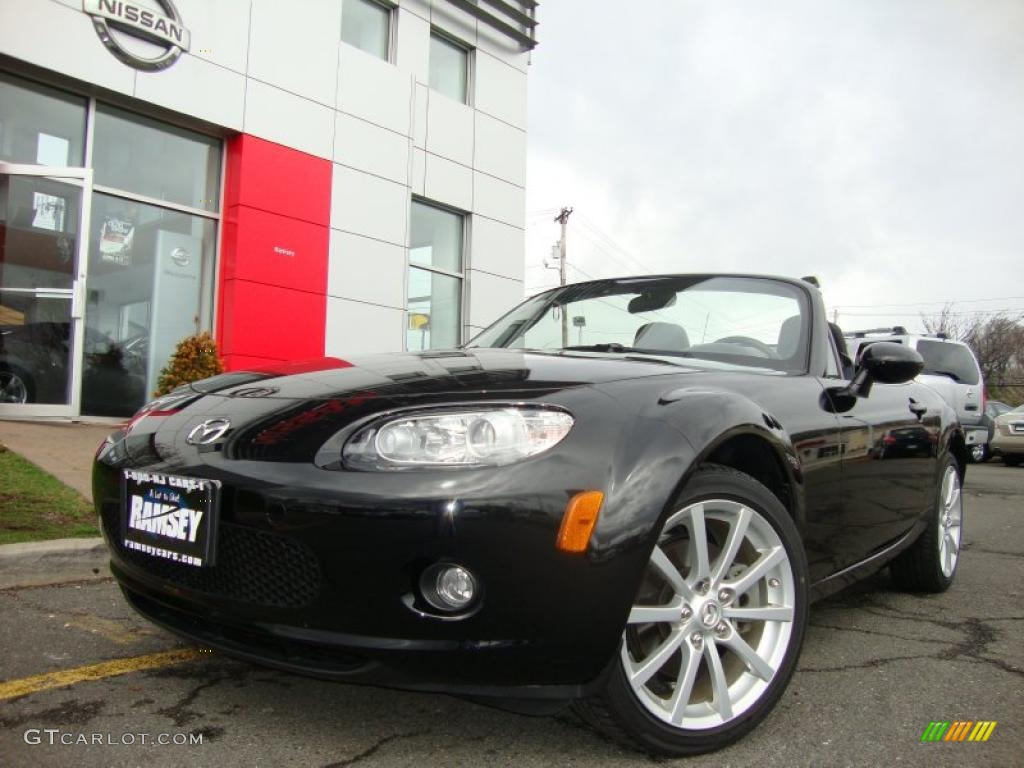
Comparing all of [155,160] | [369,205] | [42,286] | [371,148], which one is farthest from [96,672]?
[371,148]

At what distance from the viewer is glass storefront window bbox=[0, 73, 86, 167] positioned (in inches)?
311

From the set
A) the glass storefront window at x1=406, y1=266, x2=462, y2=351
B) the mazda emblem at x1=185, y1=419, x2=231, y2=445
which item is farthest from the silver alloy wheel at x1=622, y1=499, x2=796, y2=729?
the glass storefront window at x1=406, y1=266, x2=462, y2=351

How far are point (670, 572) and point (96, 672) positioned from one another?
168 cm

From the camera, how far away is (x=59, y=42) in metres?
7.85

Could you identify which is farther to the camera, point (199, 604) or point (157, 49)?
point (157, 49)

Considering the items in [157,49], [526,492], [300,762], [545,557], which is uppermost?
[157,49]

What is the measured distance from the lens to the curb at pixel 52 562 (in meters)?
3.36

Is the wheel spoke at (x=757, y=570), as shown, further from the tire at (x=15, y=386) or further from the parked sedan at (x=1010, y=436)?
the parked sedan at (x=1010, y=436)

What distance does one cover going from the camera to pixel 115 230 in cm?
865

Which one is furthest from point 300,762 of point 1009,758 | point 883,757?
point 1009,758

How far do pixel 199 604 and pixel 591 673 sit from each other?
92 centimetres

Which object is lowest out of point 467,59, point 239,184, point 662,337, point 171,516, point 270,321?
point 171,516

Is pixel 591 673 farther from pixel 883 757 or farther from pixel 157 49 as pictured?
pixel 157 49

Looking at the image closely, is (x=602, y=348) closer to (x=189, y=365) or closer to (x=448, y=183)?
(x=189, y=365)
